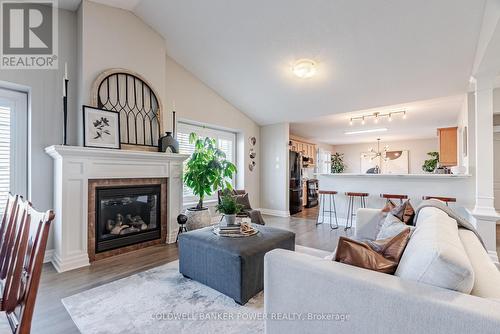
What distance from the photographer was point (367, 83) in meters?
3.96

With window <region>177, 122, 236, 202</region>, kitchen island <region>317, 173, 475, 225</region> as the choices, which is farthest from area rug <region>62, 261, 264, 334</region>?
kitchen island <region>317, 173, 475, 225</region>

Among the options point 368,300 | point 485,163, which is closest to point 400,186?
point 485,163

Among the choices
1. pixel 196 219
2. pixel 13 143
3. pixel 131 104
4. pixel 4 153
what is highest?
pixel 131 104

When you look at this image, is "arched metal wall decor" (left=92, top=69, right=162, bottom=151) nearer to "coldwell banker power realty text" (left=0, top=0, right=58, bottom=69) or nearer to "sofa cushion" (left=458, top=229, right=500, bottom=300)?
"coldwell banker power realty text" (left=0, top=0, right=58, bottom=69)

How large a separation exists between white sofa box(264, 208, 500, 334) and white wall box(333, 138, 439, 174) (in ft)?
29.1

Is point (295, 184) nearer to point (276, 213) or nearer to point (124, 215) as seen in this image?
point (276, 213)

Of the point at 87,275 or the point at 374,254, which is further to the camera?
the point at 87,275

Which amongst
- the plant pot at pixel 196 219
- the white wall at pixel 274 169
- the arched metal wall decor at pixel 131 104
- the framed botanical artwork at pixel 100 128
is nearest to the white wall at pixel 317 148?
the white wall at pixel 274 169

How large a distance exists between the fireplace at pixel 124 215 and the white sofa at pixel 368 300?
2.65 m

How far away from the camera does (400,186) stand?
456cm

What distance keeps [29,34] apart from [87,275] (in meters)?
3.01

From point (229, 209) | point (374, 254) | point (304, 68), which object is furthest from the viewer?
point (304, 68)

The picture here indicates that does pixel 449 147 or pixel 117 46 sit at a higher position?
pixel 117 46

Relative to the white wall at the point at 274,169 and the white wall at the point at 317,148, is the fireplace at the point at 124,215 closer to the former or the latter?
the white wall at the point at 274,169
